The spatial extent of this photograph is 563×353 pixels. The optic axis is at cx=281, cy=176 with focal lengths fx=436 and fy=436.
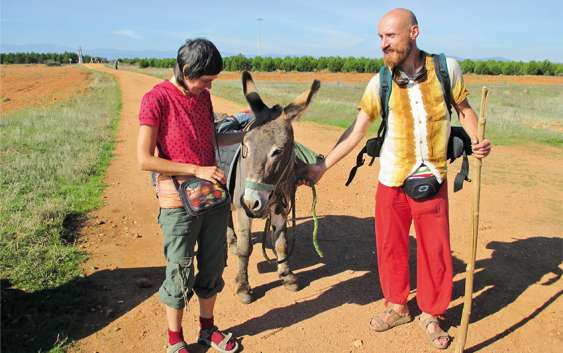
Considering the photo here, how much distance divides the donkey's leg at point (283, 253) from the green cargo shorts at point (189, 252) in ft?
3.95

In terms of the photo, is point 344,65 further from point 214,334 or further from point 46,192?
point 214,334

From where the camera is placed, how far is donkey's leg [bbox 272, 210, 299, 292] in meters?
4.70

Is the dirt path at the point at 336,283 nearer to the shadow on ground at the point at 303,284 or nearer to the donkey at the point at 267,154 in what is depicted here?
the shadow on ground at the point at 303,284

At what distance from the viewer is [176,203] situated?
317cm

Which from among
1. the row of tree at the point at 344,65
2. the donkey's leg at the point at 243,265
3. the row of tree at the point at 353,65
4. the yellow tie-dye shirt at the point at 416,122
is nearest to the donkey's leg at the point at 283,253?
the donkey's leg at the point at 243,265

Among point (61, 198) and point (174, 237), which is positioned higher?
point (174, 237)

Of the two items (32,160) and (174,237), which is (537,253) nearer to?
(174,237)

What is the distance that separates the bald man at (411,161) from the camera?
10.9 feet

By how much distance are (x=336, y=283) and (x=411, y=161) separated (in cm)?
201

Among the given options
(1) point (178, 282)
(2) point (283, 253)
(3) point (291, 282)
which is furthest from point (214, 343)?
(2) point (283, 253)

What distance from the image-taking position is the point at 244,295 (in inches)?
178

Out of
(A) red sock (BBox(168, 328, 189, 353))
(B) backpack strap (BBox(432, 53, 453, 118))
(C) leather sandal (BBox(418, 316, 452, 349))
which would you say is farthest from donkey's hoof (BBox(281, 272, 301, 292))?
(B) backpack strap (BBox(432, 53, 453, 118))

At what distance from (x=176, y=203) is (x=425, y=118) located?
199cm

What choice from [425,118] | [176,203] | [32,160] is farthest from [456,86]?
[32,160]
